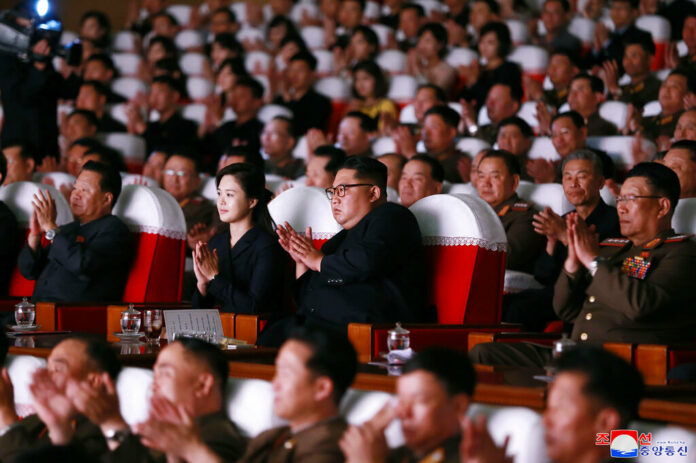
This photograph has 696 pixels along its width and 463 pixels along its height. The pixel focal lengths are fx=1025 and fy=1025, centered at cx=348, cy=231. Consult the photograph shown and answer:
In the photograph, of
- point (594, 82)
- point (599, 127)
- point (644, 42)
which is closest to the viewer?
point (599, 127)

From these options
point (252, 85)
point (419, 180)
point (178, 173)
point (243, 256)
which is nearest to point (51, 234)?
point (243, 256)

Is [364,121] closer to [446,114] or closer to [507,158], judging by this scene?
[446,114]

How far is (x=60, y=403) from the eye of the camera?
1.87 m

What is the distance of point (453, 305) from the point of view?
299 cm

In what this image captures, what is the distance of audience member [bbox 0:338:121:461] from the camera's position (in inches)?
73.2

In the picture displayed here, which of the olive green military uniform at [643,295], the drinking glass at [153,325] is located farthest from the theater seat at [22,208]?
the olive green military uniform at [643,295]

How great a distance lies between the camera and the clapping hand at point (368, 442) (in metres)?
1.47

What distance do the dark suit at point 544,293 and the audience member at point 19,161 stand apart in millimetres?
2324

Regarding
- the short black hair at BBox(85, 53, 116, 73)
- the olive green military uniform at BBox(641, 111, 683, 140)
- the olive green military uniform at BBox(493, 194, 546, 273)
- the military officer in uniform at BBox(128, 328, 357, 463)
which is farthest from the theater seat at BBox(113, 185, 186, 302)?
the short black hair at BBox(85, 53, 116, 73)

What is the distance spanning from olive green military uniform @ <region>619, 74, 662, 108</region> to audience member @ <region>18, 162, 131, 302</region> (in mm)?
2745

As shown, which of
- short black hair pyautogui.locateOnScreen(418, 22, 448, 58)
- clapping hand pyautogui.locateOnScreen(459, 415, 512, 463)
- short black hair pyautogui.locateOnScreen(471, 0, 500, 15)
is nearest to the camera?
clapping hand pyautogui.locateOnScreen(459, 415, 512, 463)

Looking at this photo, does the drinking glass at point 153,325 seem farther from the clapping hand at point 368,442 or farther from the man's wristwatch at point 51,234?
the clapping hand at point 368,442

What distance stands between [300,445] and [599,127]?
363cm

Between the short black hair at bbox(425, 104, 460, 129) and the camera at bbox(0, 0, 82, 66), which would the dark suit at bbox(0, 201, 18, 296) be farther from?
the short black hair at bbox(425, 104, 460, 129)
